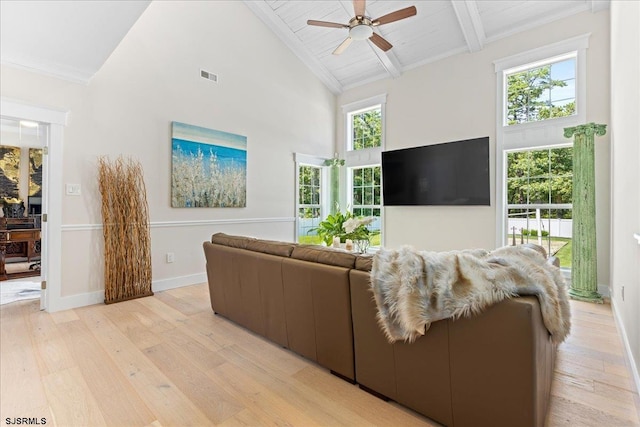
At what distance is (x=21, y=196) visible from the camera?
5934mm

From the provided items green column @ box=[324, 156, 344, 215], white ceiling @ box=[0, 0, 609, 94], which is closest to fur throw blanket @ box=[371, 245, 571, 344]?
white ceiling @ box=[0, 0, 609, 94]

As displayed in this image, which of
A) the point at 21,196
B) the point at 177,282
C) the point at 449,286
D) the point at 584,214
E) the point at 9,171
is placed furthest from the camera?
the point at 21,196

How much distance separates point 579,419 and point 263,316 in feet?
6.67

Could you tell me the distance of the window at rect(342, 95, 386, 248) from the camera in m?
6.18

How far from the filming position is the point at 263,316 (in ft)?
8.23

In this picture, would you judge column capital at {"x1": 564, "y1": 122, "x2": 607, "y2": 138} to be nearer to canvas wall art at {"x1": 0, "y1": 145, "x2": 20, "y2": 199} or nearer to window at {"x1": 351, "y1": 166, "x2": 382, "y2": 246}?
window at {"x1": 351, "y1": 166, "x2": 382, "y2": 246}

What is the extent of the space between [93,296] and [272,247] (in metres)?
2.58

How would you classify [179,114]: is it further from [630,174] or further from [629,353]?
[629,353]

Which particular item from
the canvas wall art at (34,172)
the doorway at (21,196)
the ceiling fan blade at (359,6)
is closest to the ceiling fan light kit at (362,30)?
the ceiling fan blade at (359,6)

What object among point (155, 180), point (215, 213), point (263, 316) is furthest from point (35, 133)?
point (263, 316)

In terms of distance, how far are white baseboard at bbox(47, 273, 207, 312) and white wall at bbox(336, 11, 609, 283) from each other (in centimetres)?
363

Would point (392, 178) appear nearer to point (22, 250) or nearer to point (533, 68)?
point (533, 68)

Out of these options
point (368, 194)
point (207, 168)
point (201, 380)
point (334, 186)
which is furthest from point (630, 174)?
point (334, 186)

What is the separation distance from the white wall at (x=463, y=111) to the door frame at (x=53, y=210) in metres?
4.87
